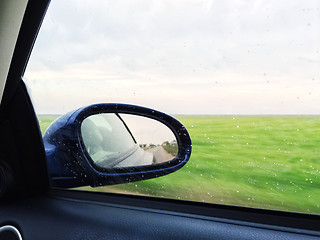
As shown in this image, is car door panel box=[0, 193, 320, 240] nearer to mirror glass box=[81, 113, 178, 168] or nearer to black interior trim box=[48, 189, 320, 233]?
black interior trim box=[48, 189, 320, 233]

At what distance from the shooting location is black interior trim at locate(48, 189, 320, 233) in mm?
1911

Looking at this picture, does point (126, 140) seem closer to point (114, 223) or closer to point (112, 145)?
point (112, 145)

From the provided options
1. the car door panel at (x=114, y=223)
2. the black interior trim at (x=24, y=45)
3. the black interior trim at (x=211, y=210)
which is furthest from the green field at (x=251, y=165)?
the black interior trim at (x=24, y=45)

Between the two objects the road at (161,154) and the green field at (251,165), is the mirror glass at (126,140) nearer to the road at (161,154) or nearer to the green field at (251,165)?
the road at (161,154)

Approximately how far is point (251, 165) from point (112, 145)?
120 centimetres

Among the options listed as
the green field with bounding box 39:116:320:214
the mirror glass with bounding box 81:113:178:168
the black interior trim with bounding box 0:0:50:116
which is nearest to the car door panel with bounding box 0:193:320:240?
the green field with bounding box 39:116:320:214

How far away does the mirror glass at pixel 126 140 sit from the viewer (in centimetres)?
250

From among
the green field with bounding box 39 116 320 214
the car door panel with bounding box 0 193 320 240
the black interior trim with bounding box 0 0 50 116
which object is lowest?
the car door panel with bounding box 0 193 320 240

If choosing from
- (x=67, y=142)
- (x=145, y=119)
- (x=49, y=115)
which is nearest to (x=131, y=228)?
(x=145, y=119)

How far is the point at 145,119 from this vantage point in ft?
8.38

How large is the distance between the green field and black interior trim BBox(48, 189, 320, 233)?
0.04 meters

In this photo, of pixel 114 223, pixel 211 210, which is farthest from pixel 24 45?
pixel 211 210

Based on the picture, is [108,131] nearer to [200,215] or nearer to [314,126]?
[200,215]

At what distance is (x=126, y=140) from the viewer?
271 cm
